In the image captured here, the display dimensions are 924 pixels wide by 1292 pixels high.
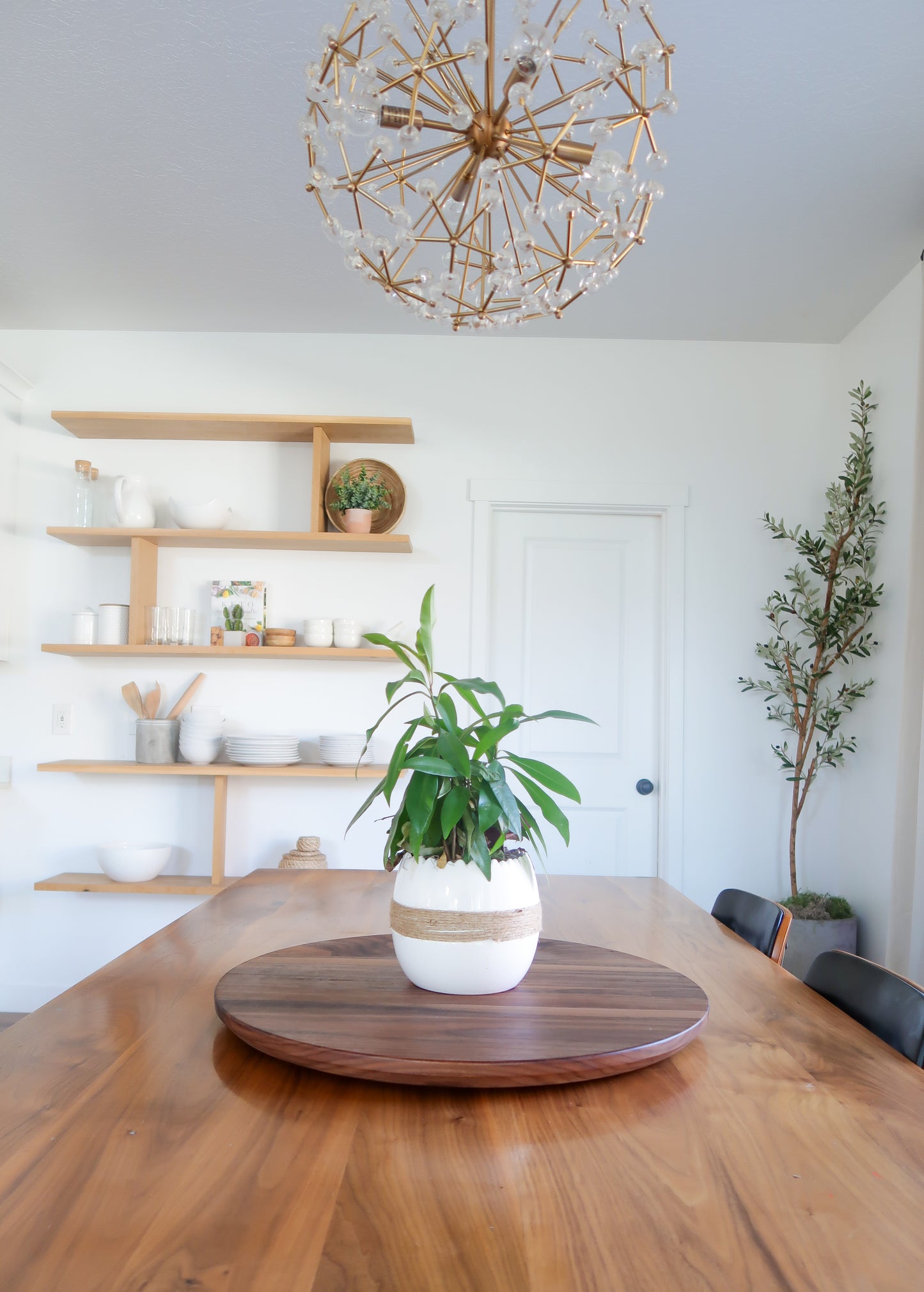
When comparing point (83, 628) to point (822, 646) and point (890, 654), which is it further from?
point (890, 654)

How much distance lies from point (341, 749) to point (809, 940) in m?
1.82

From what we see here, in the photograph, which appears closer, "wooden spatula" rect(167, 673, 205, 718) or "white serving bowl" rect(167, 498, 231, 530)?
"white serving bowl" rect(167, 498, 231, 530)

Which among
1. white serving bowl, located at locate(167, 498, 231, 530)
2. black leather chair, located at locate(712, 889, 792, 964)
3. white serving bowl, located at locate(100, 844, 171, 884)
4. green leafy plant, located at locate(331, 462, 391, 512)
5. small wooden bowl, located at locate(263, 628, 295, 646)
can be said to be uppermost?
green leafy plant, located at locate(331, 462, 391, 512)

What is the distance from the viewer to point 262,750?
3.50 m

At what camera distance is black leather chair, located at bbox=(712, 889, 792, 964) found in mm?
1756

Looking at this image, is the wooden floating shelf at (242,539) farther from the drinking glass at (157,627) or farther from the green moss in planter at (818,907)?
the green moss in planter at (818,907)

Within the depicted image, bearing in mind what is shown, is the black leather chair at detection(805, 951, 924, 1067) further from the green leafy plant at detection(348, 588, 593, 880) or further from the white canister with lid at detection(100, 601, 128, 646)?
the white canister with lid at detection(100, 601, 128, 646)

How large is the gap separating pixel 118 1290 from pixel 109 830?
3284mm

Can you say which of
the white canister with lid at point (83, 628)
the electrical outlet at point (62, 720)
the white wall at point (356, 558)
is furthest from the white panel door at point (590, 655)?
the electrical outlet at point (62, 720)

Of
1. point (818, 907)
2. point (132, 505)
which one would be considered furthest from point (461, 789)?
point (132, 505)

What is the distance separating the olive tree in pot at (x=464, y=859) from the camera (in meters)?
1.22

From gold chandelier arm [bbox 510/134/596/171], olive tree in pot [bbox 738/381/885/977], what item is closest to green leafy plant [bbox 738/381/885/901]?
olive tree in pot [bbox 738/381/885/977]

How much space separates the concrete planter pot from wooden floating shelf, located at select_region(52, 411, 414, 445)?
2331 mm

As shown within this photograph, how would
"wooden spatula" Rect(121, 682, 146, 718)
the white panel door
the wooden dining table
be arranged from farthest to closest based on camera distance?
the white panel door, "wooden spatula" Rect(121, 682, 146, 718), the wooden dining table
